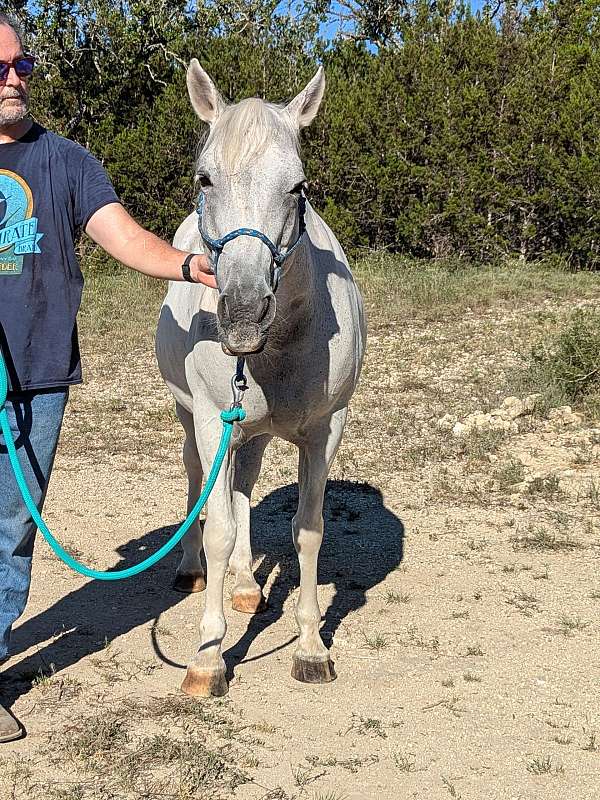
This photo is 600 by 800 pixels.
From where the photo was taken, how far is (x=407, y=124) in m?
15.0

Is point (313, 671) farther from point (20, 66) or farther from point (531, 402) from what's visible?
point (531, 402)

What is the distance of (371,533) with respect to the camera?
582 centimetres

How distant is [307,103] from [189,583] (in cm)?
270

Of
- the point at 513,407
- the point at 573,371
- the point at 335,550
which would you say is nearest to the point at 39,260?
the point at 335,550

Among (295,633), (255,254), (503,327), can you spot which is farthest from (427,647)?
(503,327)

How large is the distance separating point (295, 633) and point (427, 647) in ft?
2.08

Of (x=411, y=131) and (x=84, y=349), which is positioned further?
(x=411, y=131)

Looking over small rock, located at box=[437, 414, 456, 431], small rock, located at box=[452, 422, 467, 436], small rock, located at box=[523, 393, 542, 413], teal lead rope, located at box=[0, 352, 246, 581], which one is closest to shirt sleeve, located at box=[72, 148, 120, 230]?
teal lead rope, located at box=[0, 352, 246, 581]

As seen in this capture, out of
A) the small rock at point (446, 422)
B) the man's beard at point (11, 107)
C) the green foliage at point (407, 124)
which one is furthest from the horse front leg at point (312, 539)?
the green foliage at point (407, 124)

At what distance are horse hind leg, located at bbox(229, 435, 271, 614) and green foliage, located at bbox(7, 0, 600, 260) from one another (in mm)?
10122

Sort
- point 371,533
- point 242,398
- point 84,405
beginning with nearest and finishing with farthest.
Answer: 1. point 242,398
2. point 371,533
3. point 84,405

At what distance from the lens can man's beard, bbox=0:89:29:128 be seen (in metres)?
3.05

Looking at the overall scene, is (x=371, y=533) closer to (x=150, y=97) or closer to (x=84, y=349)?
(x=84, y=349)

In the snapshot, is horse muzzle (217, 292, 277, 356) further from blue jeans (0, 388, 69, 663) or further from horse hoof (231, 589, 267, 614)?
horse hoof (231, 589, 267, 614)
